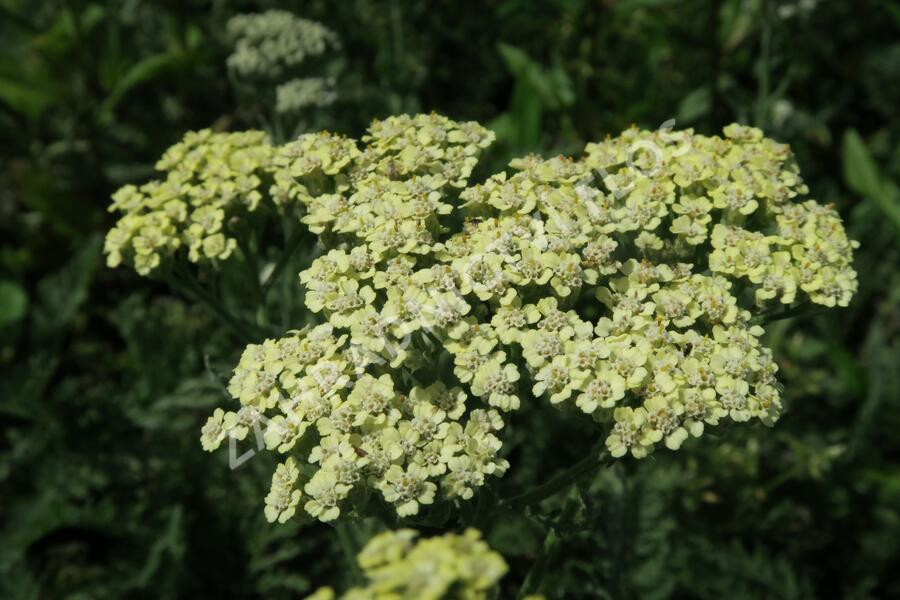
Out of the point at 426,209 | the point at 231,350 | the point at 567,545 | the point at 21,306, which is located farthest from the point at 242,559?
the point at 426,209

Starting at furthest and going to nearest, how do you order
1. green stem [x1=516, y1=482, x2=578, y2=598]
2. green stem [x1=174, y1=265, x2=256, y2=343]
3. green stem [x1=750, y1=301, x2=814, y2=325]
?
1. green stem [x1=174, y1=265, x2=256, y2=343]
2. green stem [x1=750, y1=301, x2=814, y2=325]
3. green stem [x1=516, y1=482, x2=578, y2=598]

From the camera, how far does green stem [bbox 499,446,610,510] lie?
266 centimetres

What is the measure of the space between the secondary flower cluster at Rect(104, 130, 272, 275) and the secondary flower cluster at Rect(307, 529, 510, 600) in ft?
4.81

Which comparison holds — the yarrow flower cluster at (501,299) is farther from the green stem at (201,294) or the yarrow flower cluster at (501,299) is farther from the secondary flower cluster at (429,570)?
the secondary flower cluster at (429,570)

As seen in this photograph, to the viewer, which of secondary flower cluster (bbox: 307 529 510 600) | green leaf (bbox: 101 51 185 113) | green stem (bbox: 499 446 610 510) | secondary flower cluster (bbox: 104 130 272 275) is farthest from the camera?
green leaf (bbox: 101 51 185 113)

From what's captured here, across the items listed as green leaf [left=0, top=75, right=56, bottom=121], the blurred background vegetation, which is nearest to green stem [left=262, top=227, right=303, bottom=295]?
the blurred background vegetation

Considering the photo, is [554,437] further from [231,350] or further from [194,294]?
[194,294]

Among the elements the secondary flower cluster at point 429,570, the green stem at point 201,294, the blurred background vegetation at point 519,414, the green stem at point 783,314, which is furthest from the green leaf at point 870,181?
the secondary flower cluster at point 429,570

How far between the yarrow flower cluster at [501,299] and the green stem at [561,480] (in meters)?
0.15

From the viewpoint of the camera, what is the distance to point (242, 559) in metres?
4.16

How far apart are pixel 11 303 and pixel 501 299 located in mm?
3317

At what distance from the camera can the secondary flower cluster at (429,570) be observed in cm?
171

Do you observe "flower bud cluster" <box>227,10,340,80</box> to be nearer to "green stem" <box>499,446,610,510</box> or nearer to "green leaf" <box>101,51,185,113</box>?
"green leaf" <box>101,51,185,113</box>

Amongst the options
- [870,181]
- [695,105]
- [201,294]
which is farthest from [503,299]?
[870,181]
